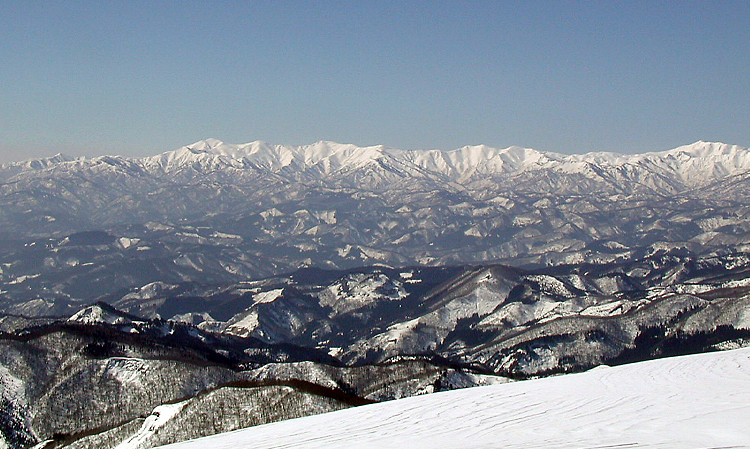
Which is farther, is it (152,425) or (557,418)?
(152,425)

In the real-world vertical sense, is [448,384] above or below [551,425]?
below

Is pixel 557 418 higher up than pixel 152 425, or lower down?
higher up

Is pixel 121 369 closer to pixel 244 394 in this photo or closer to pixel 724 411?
pixel 244 394

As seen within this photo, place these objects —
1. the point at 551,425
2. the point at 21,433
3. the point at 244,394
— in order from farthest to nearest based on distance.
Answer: the point at 21,433 < the point at 244,394 < the point at 551,425

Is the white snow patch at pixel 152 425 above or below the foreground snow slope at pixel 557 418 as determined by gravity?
below

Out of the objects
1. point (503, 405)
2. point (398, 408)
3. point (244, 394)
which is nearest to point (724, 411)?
point (503, 405)

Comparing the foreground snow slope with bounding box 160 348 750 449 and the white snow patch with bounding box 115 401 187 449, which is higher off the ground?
the foreground snow slope with bounding box 160 348 750 449

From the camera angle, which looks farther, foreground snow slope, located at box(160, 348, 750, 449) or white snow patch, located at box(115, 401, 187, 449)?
white snow patch, located at box(115, 401, 187, 449)

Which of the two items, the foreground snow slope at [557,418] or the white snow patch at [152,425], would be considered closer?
the foreground snow slope at [557,418]
